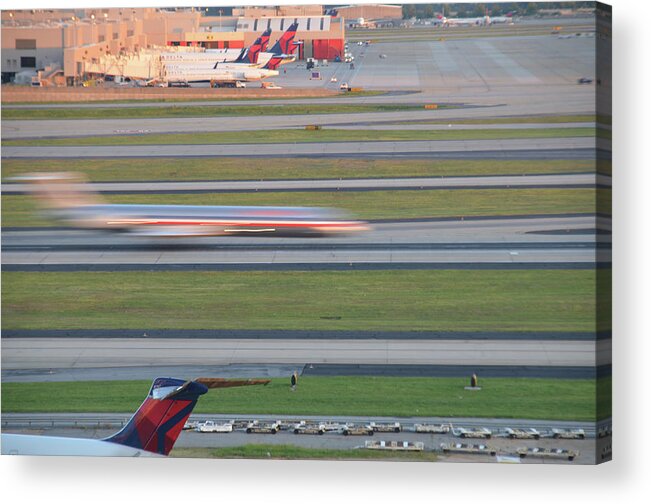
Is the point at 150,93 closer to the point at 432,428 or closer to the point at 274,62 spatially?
the point at 274,62

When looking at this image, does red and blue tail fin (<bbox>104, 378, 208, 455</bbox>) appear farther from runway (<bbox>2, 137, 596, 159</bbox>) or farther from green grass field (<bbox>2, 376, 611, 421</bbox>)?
runway (<bbox>2, 137, 596, 159</bbox>)

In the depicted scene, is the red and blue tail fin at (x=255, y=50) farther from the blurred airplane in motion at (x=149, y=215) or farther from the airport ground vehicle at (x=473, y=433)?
the airport ground vehicle at (x=473, y=433)

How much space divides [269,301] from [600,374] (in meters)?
6.17

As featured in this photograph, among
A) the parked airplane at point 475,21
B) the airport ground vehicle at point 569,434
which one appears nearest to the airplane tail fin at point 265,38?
the parked airplane at point 475,21

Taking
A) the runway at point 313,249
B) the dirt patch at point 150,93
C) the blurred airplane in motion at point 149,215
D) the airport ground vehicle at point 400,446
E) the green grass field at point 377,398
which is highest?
the dirt patch at point 150,93

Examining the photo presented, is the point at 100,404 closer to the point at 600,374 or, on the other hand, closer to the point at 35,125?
the point at 35,125

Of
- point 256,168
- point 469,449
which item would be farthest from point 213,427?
point 256,168

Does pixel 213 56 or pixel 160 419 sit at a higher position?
pixel 213 56

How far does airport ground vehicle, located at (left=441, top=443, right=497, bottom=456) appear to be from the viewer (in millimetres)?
21344

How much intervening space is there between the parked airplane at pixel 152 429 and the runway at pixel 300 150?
447cm

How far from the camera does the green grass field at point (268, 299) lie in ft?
74.3

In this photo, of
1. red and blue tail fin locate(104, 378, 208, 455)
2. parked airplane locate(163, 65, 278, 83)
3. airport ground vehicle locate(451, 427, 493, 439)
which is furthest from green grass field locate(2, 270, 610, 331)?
parked airplane locate(163, 65, 278, 83)

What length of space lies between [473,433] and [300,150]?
6.29 metres

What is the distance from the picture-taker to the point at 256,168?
77.8 feet
